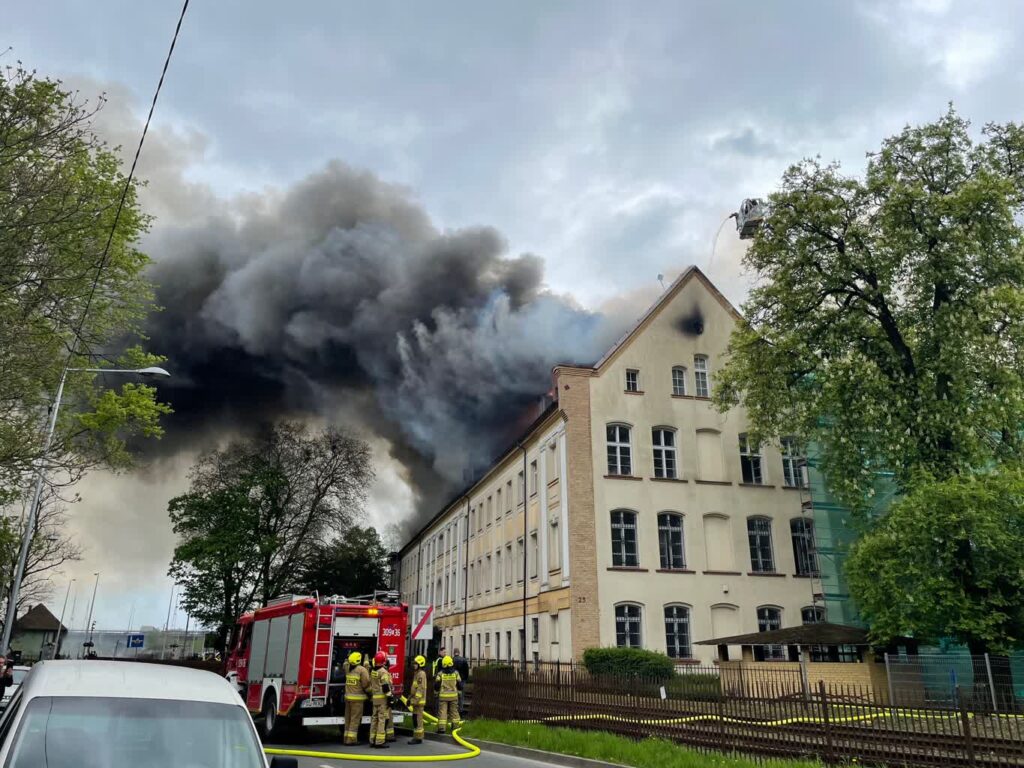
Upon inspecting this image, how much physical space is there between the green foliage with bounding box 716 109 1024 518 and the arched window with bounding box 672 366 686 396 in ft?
18.5

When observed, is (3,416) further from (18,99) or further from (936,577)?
(936,577)

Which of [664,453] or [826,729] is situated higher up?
[664,453]

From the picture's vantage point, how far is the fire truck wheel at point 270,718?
16.8m

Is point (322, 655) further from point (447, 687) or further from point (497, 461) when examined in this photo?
point (497, 461)

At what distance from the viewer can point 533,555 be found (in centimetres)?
3459

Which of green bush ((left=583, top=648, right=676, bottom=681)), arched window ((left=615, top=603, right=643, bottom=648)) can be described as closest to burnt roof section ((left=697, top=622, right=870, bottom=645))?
green bush ((left=583, top=648, right=676, bottom=681))

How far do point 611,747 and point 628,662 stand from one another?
14.0 m

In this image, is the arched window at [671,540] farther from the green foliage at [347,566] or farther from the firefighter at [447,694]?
the green foliage at [347,566]

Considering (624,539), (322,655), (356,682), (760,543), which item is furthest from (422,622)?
(760,543)

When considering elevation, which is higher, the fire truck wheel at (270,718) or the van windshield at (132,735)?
the van windshield at (132,735)

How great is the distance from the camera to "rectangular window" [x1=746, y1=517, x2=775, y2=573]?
32.1 meters

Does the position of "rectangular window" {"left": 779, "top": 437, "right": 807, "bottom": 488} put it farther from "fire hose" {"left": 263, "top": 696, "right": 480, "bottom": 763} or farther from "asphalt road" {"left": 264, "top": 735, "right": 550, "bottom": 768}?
"fire hose" {"left": 263, "top": 696, "right": 480, "bottom": 763}

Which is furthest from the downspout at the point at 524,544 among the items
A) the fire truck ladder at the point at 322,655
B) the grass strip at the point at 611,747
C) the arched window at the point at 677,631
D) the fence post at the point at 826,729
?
the fence post at the point at 826,729

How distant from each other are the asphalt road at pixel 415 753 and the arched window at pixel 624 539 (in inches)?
557
